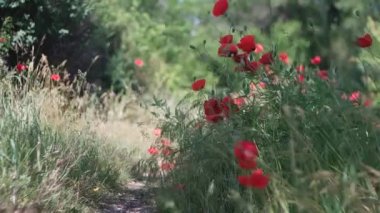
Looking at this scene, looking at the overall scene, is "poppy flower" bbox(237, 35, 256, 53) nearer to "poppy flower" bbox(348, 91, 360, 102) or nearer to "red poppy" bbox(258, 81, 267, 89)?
"red poppy" bbox(258, 81, 267, 89)

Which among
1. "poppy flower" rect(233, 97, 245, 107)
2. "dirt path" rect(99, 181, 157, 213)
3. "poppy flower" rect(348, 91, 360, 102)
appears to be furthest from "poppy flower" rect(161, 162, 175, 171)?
"poppy flower" rect(348, 91, 360, 102)

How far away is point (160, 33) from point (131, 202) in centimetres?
893

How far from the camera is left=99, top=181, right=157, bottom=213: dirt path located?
4.16 metres

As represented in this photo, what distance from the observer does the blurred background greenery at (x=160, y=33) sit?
6531mm

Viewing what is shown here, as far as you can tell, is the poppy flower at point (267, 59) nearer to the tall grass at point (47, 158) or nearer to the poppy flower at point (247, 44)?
the poppy flower at point (247, 44)

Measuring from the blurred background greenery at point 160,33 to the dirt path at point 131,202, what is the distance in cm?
112

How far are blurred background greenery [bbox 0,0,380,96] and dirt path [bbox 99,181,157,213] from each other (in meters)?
1.12

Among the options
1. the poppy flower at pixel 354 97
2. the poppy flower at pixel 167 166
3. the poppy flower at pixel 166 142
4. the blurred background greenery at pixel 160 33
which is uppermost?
the blurred background greenery at pixel 160 33

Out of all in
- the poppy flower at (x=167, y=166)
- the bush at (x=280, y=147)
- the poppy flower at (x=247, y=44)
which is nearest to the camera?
the bush at (x=280, y=147)

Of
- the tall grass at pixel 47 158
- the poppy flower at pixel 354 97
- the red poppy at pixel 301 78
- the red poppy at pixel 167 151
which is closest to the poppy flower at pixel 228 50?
the red poppy at pixel 301 78

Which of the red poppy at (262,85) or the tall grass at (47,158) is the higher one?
the red poppy at (262,85)

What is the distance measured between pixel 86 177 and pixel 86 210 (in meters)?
0.42

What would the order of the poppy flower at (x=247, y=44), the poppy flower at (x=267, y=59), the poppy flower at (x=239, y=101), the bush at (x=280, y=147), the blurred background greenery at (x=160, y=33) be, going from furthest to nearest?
1. the blurred background greenery at (x=160, y=33)
2. the poppy flower at (x=239, y=101)
3. the poppy flower at (x=267, y=59)
4. the poppy flower at (x=247, y=44)
5. the bush at (x=280, y=147)

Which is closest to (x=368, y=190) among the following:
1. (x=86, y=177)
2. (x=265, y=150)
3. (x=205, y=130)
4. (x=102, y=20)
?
(x=265, y=150)
